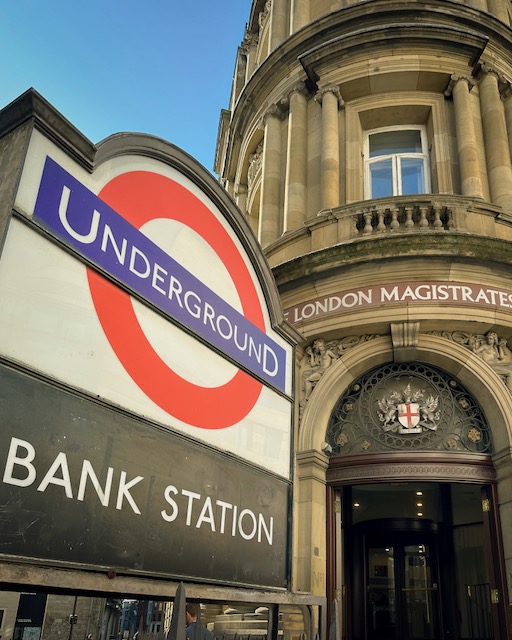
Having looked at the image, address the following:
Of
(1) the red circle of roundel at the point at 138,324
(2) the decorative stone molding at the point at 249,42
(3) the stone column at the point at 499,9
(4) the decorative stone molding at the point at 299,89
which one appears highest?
(2) the decorative stone molding at the point at 249,42

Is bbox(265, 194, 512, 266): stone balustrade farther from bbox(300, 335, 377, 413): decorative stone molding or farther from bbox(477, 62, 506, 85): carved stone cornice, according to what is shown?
bbox(477, 62, 506, 85): carved stone cornice

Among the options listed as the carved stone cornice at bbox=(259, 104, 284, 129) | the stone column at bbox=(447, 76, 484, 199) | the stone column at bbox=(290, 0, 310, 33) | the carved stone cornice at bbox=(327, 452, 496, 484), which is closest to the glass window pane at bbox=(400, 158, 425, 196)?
the stone column at bbox=(447, 76, 484, 199)

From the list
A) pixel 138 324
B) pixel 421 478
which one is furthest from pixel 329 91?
pixel 138 324

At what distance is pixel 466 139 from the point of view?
1116 centimetres

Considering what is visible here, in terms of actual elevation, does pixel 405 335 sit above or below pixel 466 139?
below

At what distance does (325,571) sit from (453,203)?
20.6 ft

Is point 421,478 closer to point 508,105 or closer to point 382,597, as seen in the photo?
point 382,597

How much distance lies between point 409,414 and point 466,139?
5383 mm

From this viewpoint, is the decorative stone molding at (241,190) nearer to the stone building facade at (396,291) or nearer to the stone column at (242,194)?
the stone column at (242,194)

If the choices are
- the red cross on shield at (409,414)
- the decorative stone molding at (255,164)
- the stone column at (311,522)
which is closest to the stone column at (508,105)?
the decorative stone molding at (255,164)

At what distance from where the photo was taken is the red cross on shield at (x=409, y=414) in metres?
9.30

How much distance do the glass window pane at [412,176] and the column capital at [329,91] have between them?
181 centimetres

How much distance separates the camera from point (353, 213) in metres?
10.4

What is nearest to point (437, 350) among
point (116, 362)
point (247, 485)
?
point (247, 485)
